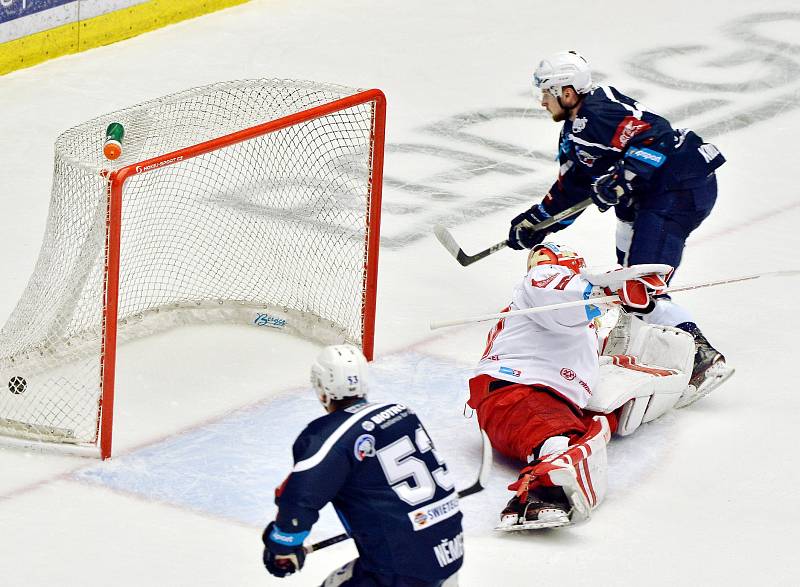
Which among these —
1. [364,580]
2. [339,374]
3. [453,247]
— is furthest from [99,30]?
[364,580]

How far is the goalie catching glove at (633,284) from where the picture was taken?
4.89 meters

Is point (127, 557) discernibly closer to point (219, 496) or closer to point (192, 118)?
point (219, 496)

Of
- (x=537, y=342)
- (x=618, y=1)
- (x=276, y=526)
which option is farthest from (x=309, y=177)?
(x=618, y=1)

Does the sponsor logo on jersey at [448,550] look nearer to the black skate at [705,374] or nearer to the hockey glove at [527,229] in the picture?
the black skate at [705,374]

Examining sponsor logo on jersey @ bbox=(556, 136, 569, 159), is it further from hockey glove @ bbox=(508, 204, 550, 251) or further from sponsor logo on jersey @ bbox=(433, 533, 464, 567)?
sponsor logo on jersey @ bbox=(433, 533, 464, 567)

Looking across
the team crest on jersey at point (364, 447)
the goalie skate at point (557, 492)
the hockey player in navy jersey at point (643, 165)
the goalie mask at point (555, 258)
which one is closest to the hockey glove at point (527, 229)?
the hockey player in navy jersey at point (643, 165)

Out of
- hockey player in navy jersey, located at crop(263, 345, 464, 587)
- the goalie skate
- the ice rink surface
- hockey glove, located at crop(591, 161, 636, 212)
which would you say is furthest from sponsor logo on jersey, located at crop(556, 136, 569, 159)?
hockey player in navy jersey, located at crop(263, 345, 464, 587)

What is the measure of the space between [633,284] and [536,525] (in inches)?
30.5

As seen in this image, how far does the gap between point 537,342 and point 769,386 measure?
109cm

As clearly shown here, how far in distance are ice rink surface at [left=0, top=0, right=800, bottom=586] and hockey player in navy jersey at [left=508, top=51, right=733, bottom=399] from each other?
1.48 ft

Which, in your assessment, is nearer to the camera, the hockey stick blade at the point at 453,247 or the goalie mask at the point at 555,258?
the goalie mask at the point at 555,258

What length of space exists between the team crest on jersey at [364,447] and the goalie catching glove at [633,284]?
1499 mm

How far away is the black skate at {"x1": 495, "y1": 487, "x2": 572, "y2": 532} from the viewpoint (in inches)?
182

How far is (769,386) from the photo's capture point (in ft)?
18.9
